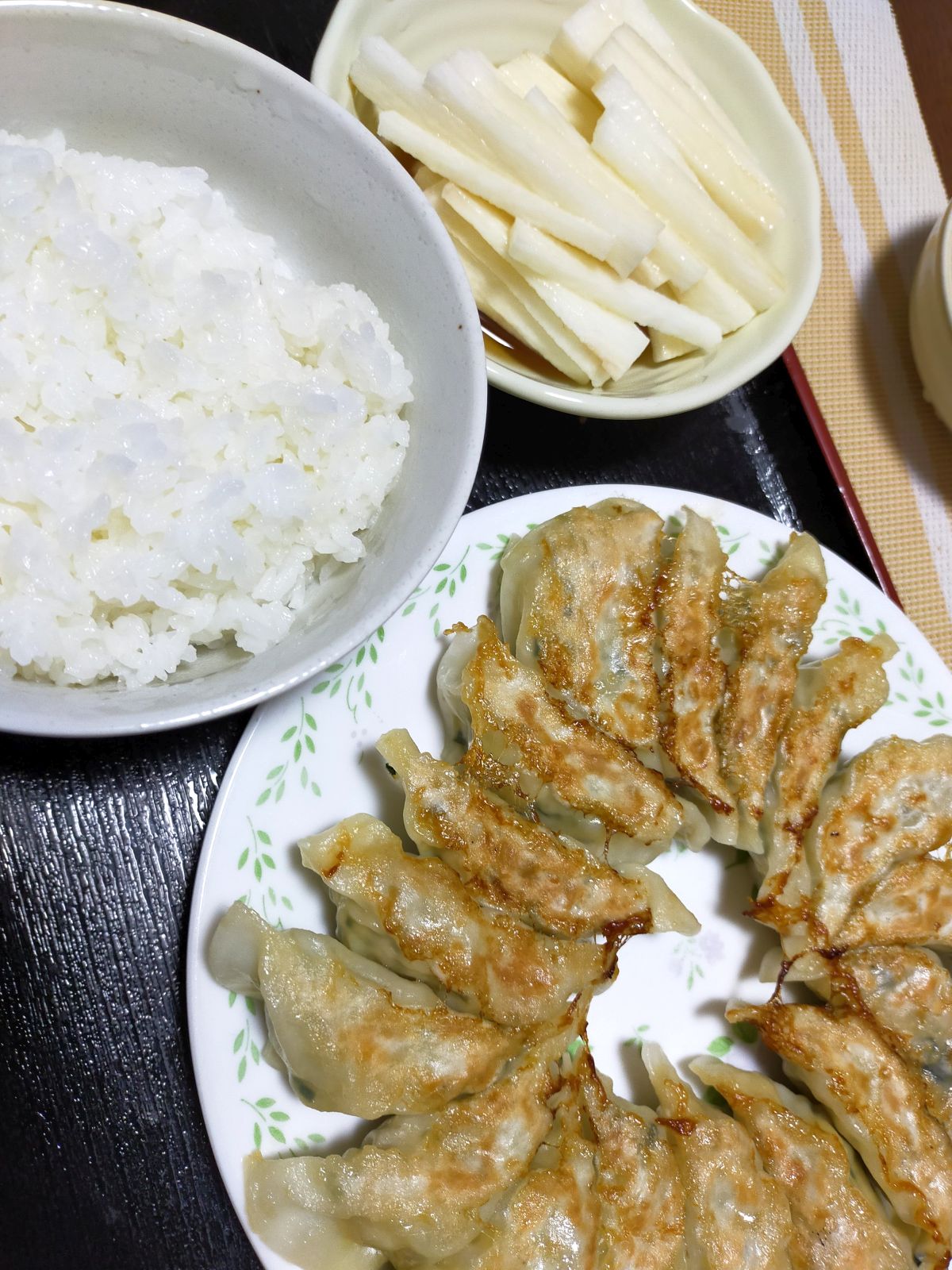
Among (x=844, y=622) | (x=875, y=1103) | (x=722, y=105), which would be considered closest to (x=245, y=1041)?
(x=875, y=1103)

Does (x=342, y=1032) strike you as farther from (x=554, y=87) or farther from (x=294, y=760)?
(x=554, y=87)

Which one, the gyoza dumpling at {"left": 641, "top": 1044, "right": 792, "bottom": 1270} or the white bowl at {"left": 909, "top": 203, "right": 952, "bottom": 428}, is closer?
the gyoza dumpling at {"left": 641, "top": 1044, "right": 792, "bottom": 1270}

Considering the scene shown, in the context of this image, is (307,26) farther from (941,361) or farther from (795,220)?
(941,361)

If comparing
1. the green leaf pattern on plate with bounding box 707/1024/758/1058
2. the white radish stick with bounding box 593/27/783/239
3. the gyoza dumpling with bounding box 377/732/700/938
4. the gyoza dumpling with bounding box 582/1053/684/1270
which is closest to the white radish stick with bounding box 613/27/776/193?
the white radish stick with bounding box 593/27/783/239

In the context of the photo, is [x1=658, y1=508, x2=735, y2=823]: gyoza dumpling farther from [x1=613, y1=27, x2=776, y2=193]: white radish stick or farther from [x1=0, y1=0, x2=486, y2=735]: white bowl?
[x1=613, y1=27, x2=776, y2=193]: white radish stick

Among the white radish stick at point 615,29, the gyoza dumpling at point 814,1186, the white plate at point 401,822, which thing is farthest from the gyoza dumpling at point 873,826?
the white radish stick at point 615,29

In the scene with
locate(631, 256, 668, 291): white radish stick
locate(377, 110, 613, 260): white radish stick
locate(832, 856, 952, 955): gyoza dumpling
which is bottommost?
locate(832, 856, 952, 955): gyoza dumpling

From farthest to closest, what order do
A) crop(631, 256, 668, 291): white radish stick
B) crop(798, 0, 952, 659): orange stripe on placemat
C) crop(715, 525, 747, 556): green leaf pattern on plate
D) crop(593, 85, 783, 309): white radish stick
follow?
crop(798, 0, 952, 659): orange stripe on placemat < crop(715, 525, 747, 556): green leaf pattern on plate < crop(631, 256, 668, 291): white radish stick < crop(593, 85, 783, 309): white radish stick
